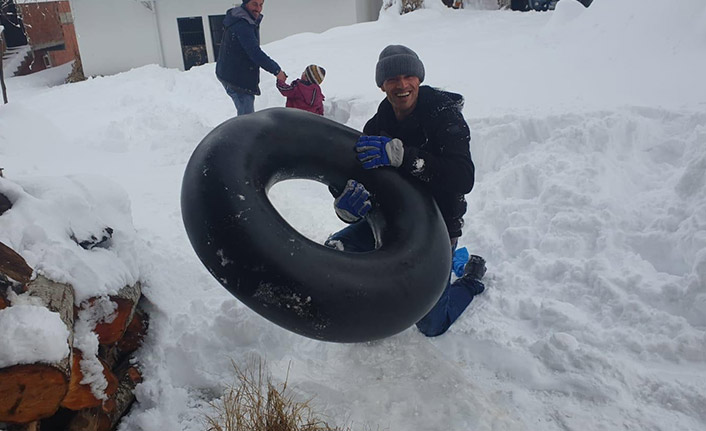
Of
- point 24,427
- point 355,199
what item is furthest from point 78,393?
point 355,199

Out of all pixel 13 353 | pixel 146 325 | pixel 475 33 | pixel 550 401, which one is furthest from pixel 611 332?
pixel 475 33

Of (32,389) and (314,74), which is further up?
(314,74)

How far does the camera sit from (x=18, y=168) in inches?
170

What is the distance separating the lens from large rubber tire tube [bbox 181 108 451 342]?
1621 mm

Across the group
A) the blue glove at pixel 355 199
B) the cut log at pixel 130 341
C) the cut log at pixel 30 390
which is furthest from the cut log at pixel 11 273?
the blue glove at pixel 355 199

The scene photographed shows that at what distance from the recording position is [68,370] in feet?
5.08

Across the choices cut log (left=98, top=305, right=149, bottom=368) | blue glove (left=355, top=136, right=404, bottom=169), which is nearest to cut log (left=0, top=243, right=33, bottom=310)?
cut log (left=98, top=305, right=149, bottom=368)

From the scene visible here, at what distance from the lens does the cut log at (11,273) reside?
1.56 m

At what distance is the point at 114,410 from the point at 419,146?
1.71 meters

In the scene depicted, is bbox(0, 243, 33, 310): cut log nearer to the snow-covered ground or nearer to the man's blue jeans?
the snow-covered ground

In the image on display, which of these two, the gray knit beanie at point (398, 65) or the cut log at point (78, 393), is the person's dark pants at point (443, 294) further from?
the cut log at point (78, 393)

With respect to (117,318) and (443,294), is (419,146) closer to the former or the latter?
(443,294)

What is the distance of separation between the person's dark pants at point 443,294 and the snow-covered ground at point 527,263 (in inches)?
2.6

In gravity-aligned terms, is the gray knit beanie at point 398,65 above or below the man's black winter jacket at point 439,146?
above
